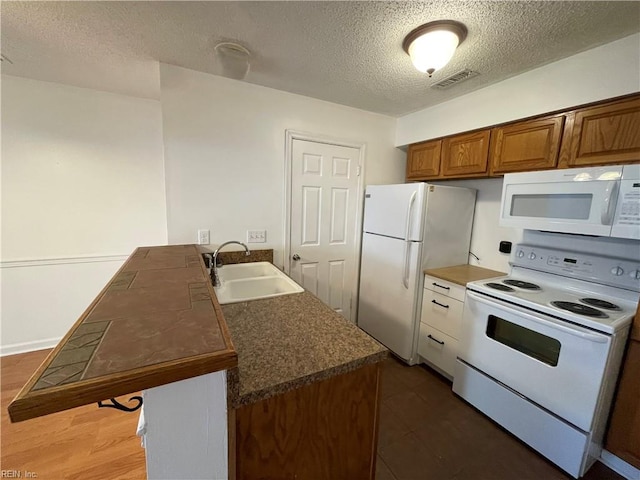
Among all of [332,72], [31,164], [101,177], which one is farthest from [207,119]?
[31,164]

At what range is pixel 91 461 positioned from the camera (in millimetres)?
1471

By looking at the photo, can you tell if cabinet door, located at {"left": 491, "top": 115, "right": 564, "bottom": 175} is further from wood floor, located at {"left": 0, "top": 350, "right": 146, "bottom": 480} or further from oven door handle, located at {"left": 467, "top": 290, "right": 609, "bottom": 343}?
wood floor, located at {"left": 0, "top": 350, "right": 146, "bottom": 480}

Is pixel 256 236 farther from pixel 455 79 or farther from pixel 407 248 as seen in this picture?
pixel 455 79

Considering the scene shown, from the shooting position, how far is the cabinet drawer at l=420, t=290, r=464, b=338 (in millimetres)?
2070

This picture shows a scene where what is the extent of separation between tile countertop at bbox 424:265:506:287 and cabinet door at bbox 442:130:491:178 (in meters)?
0.81

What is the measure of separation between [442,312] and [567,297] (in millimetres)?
783

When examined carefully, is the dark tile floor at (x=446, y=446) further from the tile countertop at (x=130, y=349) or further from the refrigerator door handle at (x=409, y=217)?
the refrigerator door handle at (x=409, y=217)

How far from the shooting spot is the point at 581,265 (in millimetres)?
1771

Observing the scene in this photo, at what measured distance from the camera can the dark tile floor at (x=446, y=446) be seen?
1.48 m

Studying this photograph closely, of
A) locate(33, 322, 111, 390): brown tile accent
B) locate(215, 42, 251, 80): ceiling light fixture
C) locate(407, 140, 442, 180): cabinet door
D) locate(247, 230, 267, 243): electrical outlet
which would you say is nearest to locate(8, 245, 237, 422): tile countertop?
locate(33, 322, 111, 390): brown tile accent

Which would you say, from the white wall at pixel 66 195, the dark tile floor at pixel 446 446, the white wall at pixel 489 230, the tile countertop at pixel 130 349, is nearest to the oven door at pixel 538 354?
the dark tile floor at pixel 446 446

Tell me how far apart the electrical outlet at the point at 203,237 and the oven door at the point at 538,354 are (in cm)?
202

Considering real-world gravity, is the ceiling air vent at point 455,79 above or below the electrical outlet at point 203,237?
above

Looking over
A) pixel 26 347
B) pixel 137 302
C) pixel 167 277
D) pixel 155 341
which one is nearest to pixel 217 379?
pixel 155 341
